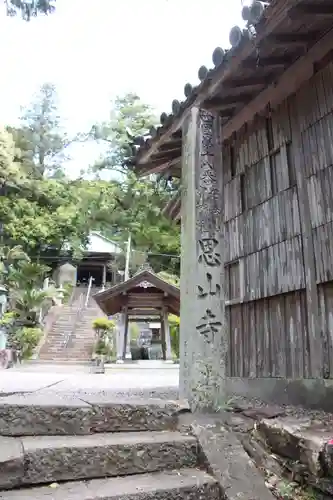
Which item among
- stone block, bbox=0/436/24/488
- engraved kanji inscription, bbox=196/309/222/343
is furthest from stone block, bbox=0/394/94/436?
engraved kanji inscription, bbox=196/309/222/343

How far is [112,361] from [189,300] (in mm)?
13838

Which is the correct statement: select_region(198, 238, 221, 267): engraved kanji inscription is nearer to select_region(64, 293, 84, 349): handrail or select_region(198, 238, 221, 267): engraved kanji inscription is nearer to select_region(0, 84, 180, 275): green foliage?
select_region(64, 293, 84, 349): handrail

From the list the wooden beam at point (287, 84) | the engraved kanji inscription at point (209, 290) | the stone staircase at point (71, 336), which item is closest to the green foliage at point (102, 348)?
the stone staircase at point (71, 336)

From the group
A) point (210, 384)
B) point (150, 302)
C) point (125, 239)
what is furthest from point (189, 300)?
point (125, 239)

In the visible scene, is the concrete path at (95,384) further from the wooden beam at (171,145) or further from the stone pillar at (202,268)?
the wooden beam at (171,145)

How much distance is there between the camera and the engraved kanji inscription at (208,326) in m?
3.40

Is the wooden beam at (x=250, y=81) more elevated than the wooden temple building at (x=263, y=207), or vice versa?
the wooden beam at (x=250, y=81)

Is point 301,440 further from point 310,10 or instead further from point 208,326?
point 310,10

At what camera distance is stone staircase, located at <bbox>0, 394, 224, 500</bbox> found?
7.59ft

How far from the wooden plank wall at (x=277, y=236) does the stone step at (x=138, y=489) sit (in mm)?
1759

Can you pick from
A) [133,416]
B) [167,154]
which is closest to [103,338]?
[167,154]

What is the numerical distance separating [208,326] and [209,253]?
637 mm

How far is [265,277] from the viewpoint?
4.71 metres

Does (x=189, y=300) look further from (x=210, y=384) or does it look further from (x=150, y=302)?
(x=150, y=302)
